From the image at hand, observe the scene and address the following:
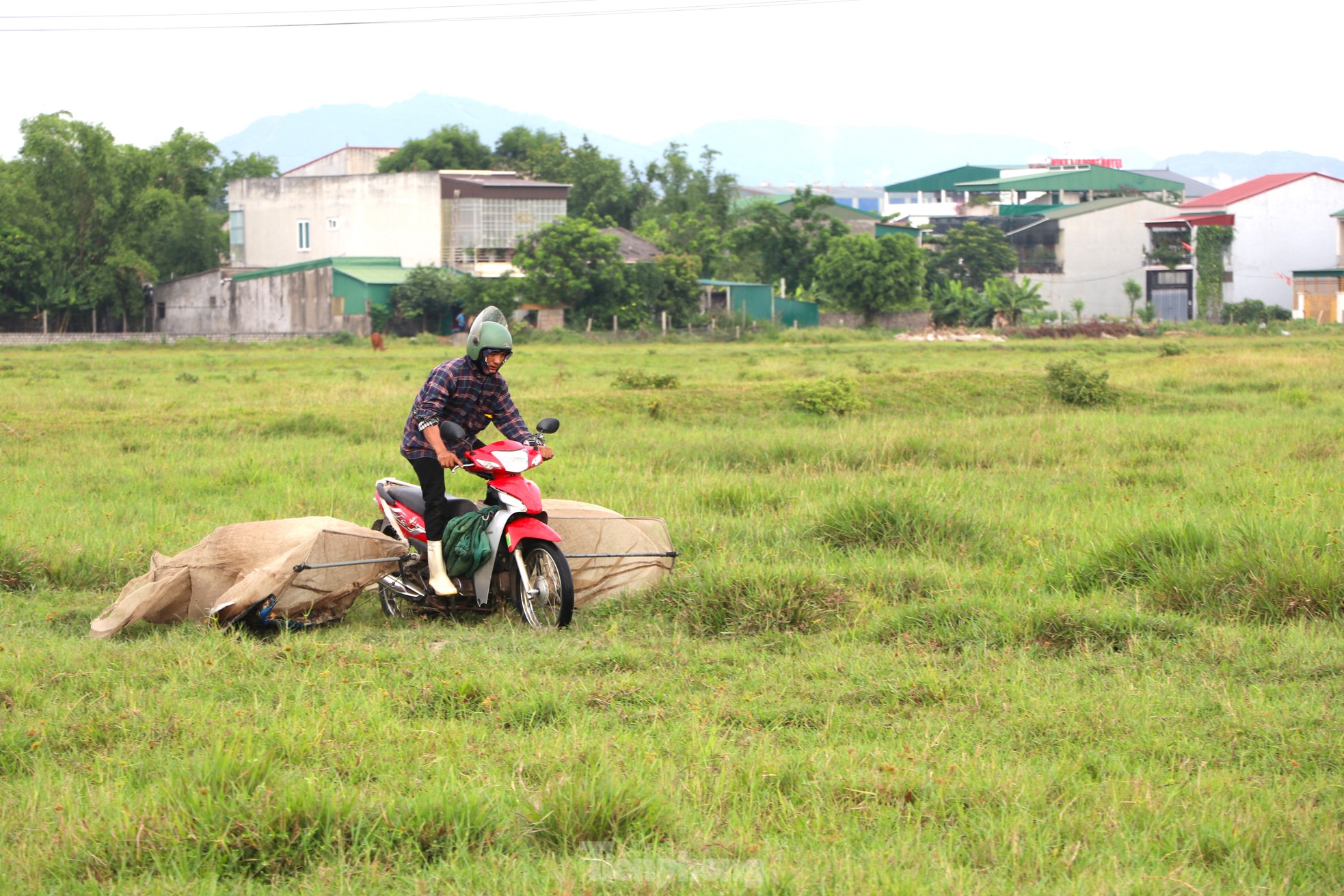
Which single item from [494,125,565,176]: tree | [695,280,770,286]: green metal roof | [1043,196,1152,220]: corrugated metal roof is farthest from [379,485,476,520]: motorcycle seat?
[1043,196,1152,220]: corrugated metal roof

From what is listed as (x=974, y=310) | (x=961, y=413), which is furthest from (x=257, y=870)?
(x=974, y=310)

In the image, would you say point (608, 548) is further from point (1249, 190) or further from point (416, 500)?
point (1249, 190)

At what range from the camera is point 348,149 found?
64.5 meters

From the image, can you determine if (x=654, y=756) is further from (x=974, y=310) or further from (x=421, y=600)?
(x=974, y=310)

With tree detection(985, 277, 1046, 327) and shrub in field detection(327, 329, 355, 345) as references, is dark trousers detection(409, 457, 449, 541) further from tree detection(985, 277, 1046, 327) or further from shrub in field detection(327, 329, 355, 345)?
tree detection(985, 277, 1046, 327)

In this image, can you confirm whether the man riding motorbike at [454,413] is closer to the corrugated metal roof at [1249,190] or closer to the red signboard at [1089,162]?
the corrugated metal roof at [1249,190]

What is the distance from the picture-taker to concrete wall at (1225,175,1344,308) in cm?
5894

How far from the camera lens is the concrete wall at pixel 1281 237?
58.9 meters

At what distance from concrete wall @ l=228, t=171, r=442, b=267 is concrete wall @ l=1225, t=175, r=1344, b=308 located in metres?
38.9

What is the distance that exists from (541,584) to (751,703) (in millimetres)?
1990

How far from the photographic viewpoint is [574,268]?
48562mm

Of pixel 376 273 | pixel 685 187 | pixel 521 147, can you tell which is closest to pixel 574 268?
pixel 376 273

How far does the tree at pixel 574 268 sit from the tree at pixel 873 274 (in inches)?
399

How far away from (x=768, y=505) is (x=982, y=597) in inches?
130
